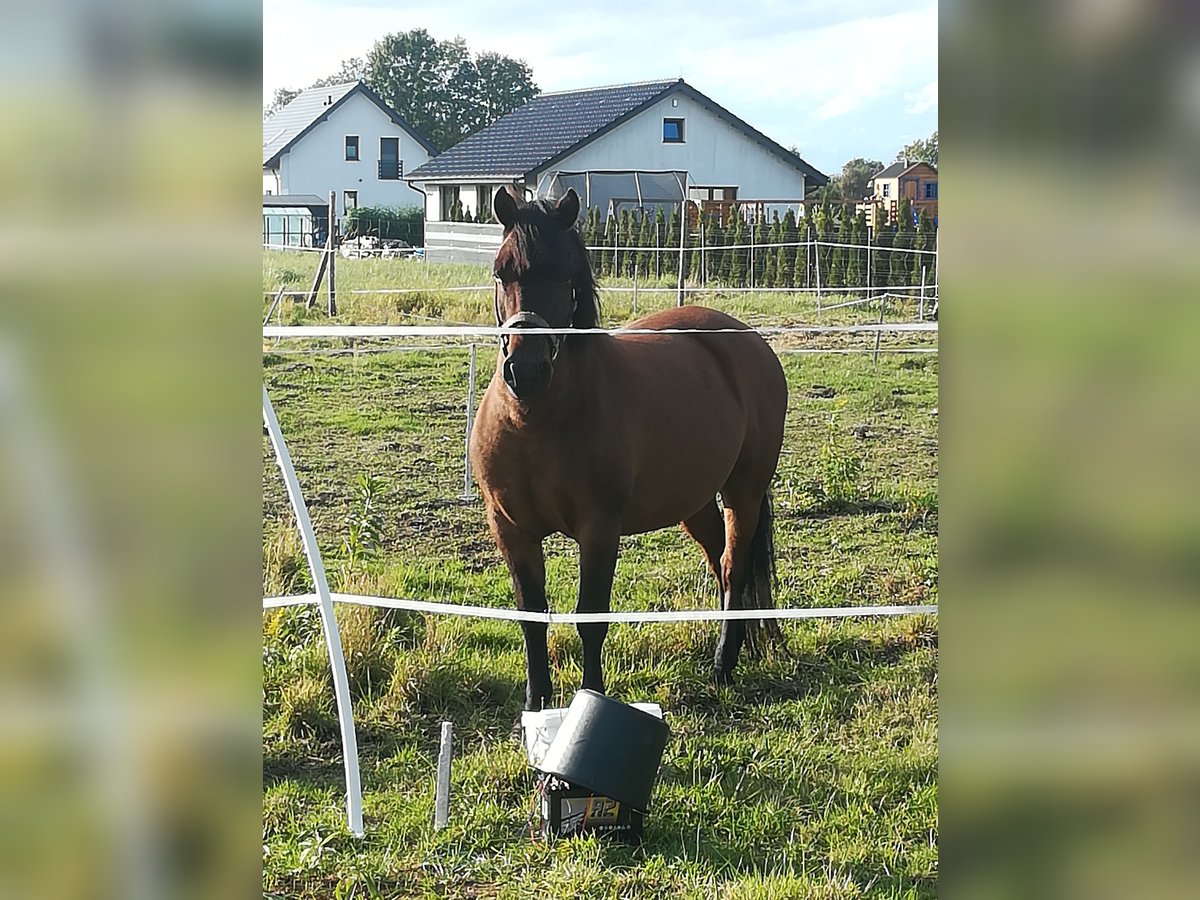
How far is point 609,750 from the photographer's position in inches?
116

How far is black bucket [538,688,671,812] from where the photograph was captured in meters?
2.91

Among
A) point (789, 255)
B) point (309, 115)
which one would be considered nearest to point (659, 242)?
point (789, 255)

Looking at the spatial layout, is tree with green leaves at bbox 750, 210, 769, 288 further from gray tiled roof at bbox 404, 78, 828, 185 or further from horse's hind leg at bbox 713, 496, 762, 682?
horse's hind leg at bbox 713, 496, 762, 682

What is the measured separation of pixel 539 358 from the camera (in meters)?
3.35

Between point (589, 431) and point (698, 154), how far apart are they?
19.2 meters

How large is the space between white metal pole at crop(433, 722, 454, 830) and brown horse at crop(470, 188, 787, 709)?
693mm

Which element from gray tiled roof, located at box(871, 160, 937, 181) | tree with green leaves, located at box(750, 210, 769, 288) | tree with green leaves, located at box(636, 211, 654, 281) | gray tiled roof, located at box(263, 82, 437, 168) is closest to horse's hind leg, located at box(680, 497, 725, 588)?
tree with green leaves, located at box(636, 211, 654, 281)

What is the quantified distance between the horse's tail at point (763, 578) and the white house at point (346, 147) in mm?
24385

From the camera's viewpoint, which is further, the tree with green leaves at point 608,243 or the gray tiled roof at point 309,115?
the gray tiled roof at point 309,115

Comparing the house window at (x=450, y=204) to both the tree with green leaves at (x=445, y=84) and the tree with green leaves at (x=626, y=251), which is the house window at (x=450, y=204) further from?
the tree with green leaves at (x=445, y=84)

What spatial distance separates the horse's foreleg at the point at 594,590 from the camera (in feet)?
12.0

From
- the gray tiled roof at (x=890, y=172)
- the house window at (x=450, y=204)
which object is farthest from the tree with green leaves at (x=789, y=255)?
the gray tiled roof at (x=890, y=172)
